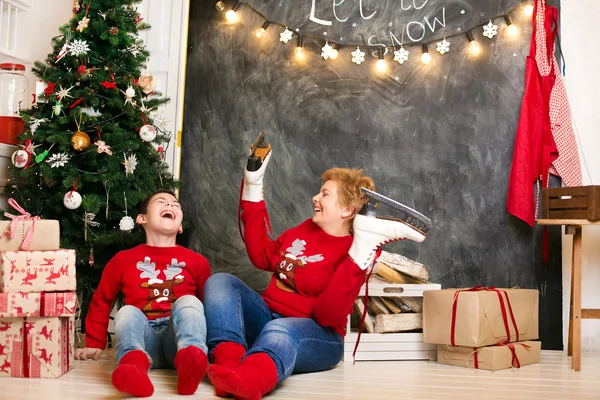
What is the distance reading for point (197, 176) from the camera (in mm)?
3781

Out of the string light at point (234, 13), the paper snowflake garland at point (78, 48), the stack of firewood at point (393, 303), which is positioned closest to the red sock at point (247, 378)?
the stack of firewood at point (393, 303)

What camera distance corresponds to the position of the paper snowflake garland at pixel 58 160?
9.84 feet

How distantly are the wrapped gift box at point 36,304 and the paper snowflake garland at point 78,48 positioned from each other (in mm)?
1282

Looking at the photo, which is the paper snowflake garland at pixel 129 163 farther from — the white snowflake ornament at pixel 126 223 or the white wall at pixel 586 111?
the white wall at pixel 586 111

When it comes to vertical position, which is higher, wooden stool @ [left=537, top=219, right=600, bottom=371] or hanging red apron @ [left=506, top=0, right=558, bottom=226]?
hanging red apron @ [left=506, top=0, right=558, bottom=226]

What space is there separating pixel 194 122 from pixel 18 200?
1094 mm

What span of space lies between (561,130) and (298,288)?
5.75 ft

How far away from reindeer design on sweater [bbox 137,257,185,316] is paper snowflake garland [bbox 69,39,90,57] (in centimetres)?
113

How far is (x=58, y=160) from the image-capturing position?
3.01 meters

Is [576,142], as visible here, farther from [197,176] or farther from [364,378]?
[197,176]

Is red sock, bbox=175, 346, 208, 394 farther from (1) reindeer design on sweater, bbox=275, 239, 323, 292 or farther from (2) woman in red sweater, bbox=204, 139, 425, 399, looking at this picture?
(1) reindeer design on sweater, bbox=275, 239, 323, 292

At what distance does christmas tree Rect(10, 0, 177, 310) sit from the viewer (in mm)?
3012

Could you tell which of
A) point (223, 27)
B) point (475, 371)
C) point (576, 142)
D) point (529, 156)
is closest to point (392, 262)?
point (475, 371)

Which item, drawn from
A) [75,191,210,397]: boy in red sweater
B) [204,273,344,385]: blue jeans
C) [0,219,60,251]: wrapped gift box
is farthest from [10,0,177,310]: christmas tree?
[204,273,344,385]: blue jeans
